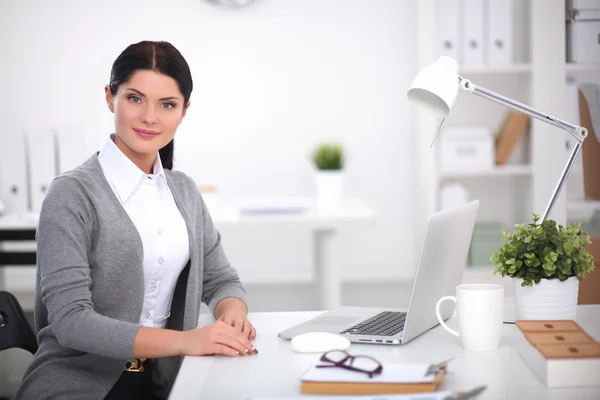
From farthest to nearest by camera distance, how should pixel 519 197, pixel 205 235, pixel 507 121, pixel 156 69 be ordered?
pixel 519 197 < pixel 507 121 < pixel 205 235 < pixel 156 69

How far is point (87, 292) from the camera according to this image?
1515 mm

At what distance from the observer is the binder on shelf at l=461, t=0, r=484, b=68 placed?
12.8 ft

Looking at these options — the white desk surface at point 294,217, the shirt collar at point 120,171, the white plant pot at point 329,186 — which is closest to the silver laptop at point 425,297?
the shirt collar at point 120,171

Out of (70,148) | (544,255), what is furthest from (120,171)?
(70,148)

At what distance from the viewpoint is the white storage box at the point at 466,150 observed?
3.99 meters

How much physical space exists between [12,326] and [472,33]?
285 centimetres

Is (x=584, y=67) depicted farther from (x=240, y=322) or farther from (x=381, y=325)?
(x=240, y=322)

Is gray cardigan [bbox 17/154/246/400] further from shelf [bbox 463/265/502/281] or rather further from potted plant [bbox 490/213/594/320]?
shelf [bbox 463/265/502/281]

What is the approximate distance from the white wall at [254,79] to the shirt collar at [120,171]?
107 inches

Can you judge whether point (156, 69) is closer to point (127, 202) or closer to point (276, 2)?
point (127, 202)

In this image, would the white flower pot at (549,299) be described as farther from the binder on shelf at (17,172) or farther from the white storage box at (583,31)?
the binder on shelf at (17,172)

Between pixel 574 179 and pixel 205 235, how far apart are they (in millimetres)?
2758

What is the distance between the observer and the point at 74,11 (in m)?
4.37

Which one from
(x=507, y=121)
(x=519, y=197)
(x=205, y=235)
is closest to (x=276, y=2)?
(x=507, y=121)
